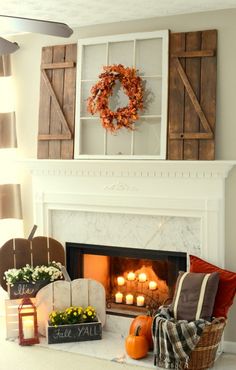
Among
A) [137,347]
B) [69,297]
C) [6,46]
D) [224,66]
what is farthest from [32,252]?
[6,46]

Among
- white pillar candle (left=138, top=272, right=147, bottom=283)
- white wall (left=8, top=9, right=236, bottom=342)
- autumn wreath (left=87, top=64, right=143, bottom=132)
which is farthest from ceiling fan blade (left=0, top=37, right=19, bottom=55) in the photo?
white pillar candle (left=138, top=272, right=147, bottom=283)

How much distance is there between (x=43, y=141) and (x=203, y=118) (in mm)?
1383

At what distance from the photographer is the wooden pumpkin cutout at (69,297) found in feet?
13.4

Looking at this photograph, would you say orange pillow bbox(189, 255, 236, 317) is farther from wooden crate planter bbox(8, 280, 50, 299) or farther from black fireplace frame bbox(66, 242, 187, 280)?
wooden crate planter bbox(8, 280, 50, 299)

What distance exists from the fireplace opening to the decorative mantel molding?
620 mm

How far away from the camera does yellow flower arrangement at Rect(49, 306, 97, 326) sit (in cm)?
399

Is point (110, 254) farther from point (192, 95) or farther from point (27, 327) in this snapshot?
point (192, 95)

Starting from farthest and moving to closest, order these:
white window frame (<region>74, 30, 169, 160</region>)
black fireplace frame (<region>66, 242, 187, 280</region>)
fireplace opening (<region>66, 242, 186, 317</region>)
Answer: fireplace opening (<region>66, 242, 186, 317</region>) < black fireplace frame (<region>66, 242, 187, 280</region>) < white window frame (<region>74, 30, 169, 160</region>)

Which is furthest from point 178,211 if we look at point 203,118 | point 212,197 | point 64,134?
point 64,134

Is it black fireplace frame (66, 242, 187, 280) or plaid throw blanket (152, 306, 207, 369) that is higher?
black fireplace frame (66, 242, 187, 280)

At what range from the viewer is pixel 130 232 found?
418 cm

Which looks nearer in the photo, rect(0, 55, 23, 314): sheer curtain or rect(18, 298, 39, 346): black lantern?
rect(18, 298, 39, 346): black lantern

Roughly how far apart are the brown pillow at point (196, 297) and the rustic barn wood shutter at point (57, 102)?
4.69ft

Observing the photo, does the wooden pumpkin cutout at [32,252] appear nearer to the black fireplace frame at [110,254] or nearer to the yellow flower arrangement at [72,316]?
the black fireplace frame at [110,254]
